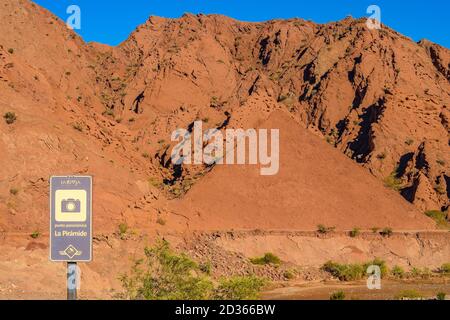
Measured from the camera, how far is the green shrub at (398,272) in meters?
39.7

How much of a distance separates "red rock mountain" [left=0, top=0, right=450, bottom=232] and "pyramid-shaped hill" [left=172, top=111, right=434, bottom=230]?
9cm

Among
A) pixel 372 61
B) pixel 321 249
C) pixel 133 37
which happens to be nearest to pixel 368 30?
pixel 372 61

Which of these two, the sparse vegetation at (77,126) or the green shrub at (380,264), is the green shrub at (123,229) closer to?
the sparse vegetation at (77,126)

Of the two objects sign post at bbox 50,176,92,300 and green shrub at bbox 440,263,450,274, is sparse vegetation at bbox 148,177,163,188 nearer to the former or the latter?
green shrub at bbox 440,263,450,274

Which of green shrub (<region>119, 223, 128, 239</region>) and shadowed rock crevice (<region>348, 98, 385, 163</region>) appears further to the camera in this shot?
shadowed rock crevice (<region>348, 98, 385, 163</region>)

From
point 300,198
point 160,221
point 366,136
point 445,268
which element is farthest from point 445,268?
point 366,136

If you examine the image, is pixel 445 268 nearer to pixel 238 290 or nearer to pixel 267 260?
pixel 267 260

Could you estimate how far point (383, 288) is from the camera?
3441cm

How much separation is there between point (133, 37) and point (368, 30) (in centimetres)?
2823

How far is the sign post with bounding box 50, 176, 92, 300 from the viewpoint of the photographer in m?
8.59

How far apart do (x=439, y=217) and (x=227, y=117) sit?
17445 millimetres

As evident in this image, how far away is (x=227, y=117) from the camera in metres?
57.3

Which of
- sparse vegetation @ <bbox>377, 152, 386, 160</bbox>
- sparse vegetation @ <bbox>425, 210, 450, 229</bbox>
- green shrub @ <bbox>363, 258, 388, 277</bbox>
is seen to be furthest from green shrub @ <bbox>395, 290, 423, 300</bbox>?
sparse vegetation @ <bbox>377, 152, 386, 160</bbox>

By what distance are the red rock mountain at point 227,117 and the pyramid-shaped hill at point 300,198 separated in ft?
0.29
